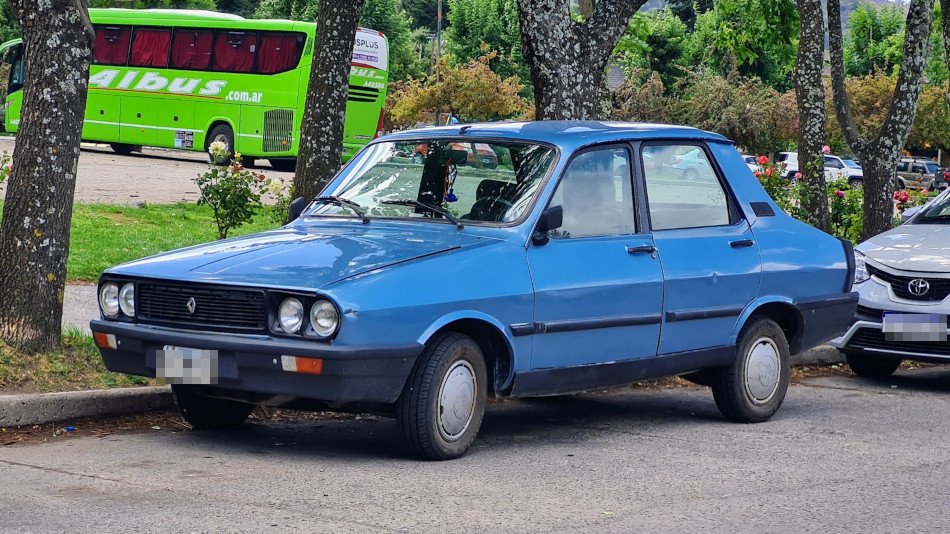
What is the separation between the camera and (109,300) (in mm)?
6801

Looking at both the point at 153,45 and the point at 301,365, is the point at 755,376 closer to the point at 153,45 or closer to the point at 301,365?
the point at 301,365

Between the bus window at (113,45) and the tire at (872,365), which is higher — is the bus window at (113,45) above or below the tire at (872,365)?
above

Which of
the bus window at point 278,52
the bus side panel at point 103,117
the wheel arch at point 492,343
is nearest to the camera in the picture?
the wheel arch at point 492,343

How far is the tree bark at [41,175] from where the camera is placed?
7879 mm

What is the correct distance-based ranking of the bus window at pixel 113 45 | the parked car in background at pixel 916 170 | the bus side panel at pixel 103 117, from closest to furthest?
the bus window at pixel 113 45
the bus side panel at pixel 103 117
the parked car in background at pixel 916 170

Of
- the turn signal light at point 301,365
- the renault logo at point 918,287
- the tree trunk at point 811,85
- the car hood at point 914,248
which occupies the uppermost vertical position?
the tree trunk at point 811,85

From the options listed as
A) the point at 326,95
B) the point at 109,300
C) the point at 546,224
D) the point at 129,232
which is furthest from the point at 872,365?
the point at 129,232

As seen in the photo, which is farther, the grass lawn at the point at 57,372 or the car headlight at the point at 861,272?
the car headlight at the point at 861,272

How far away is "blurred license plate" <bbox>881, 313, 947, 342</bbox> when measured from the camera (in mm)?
9633

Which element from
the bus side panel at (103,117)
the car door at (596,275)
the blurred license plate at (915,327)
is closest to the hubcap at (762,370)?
the car door at (596,275)

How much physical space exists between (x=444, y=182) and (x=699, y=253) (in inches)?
59.7

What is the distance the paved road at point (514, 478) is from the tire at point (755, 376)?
0.47 feet

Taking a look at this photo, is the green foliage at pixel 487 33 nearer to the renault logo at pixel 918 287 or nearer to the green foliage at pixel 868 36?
the green foliage at pixel 868 36

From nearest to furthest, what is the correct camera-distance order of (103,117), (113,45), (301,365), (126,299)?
1. (301,365)
2. (126,299)
3. (113,45)
4. (103,117)
